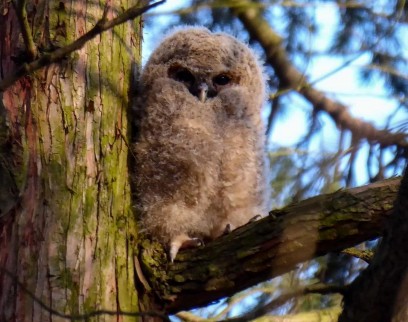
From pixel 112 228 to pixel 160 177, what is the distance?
299 millimetres

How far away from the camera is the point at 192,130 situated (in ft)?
8.10

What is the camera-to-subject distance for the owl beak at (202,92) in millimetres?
2650

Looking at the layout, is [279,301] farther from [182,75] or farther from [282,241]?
[182,75]

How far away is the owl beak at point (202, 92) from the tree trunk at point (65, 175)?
35cm

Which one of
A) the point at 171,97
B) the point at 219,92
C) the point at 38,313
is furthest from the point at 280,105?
Answer: the point at 38,313

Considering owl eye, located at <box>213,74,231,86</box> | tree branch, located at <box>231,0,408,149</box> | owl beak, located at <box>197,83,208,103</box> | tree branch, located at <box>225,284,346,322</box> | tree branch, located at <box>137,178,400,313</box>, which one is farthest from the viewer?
tree branch, located at <box>231,0,408,149</box>

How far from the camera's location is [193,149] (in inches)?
95.7

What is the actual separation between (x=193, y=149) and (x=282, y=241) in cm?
55

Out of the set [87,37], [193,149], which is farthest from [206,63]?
Answer: [87,37]

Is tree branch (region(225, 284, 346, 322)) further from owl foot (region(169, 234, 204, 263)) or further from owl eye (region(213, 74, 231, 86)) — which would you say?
owl eye (region(213, 74, 231, 86))

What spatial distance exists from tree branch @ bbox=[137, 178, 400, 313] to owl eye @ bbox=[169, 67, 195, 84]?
81cm

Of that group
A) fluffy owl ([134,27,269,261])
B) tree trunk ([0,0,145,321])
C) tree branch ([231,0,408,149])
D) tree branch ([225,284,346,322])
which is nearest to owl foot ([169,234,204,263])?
fluffy owl ([134,27,269,261])

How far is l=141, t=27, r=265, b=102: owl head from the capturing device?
8.90 feet

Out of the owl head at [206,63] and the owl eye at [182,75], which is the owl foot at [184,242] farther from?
the owl eye at [182,75]
